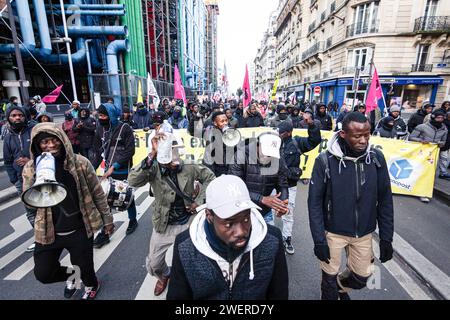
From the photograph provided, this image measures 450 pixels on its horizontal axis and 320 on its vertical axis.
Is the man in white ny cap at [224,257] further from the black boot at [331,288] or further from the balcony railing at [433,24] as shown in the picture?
the balcony railing at [433,24]

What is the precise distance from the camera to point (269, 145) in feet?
8.64

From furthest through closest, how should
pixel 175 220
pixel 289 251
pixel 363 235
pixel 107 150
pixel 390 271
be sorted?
1. pixel 107 150
2. pixel 289 251
3. pixel 390 271
4. pixel 175 220
5. pixel 363 235

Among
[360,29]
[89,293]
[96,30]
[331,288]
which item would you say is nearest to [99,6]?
[96,30]

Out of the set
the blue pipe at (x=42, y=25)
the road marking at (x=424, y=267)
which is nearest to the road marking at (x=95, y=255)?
the road marking at (x=424, y=267)

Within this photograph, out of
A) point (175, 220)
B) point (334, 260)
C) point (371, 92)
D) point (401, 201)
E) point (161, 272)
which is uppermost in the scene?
point (371, 92)

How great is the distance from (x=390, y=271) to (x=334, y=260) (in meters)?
1.48

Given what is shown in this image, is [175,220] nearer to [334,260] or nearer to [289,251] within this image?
[334,260]

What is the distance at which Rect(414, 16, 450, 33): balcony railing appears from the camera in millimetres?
20891

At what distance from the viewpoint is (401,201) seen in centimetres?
554

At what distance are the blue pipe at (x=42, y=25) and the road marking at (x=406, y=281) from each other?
62.4 feet

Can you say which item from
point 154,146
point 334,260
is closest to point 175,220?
point 154,146

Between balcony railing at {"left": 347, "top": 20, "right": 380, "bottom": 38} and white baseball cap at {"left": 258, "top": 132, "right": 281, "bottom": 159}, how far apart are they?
26282 mm

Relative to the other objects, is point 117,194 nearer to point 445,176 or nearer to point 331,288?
point 331,288

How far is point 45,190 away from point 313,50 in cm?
3749
